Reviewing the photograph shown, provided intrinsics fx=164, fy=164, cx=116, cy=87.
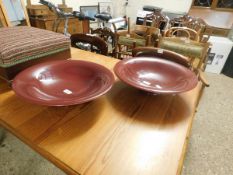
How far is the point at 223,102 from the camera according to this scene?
6.34ft

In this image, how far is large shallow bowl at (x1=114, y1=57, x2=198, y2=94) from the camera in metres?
0.70

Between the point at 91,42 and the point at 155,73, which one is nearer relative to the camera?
the point at 155,73

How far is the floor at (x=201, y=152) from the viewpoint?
1.15m

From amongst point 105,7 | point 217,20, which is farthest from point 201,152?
point 105,7

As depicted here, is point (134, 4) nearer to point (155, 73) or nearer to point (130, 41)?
point (130, 41)

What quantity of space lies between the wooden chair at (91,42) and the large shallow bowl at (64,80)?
1.76 feet

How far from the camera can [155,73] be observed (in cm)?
81

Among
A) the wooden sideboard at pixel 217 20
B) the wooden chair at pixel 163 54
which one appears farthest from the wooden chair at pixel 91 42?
the wooden sideboard at pixel 217 20

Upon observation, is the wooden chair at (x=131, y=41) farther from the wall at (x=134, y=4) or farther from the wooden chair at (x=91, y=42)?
the wall at (x=134, y=4)

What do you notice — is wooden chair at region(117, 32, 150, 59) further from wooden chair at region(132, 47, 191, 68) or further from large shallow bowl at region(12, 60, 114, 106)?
large shallow bowl at region(12, 60, 114, 106)

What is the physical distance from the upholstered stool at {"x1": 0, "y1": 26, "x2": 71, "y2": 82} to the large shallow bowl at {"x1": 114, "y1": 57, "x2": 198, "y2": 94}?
1.08 feet

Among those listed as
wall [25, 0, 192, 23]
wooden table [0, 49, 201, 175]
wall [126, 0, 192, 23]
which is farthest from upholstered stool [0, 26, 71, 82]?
wall [126, 0, 192, 23]

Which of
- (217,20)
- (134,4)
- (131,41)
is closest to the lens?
(131,41)

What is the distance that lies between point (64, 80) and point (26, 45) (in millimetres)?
217
